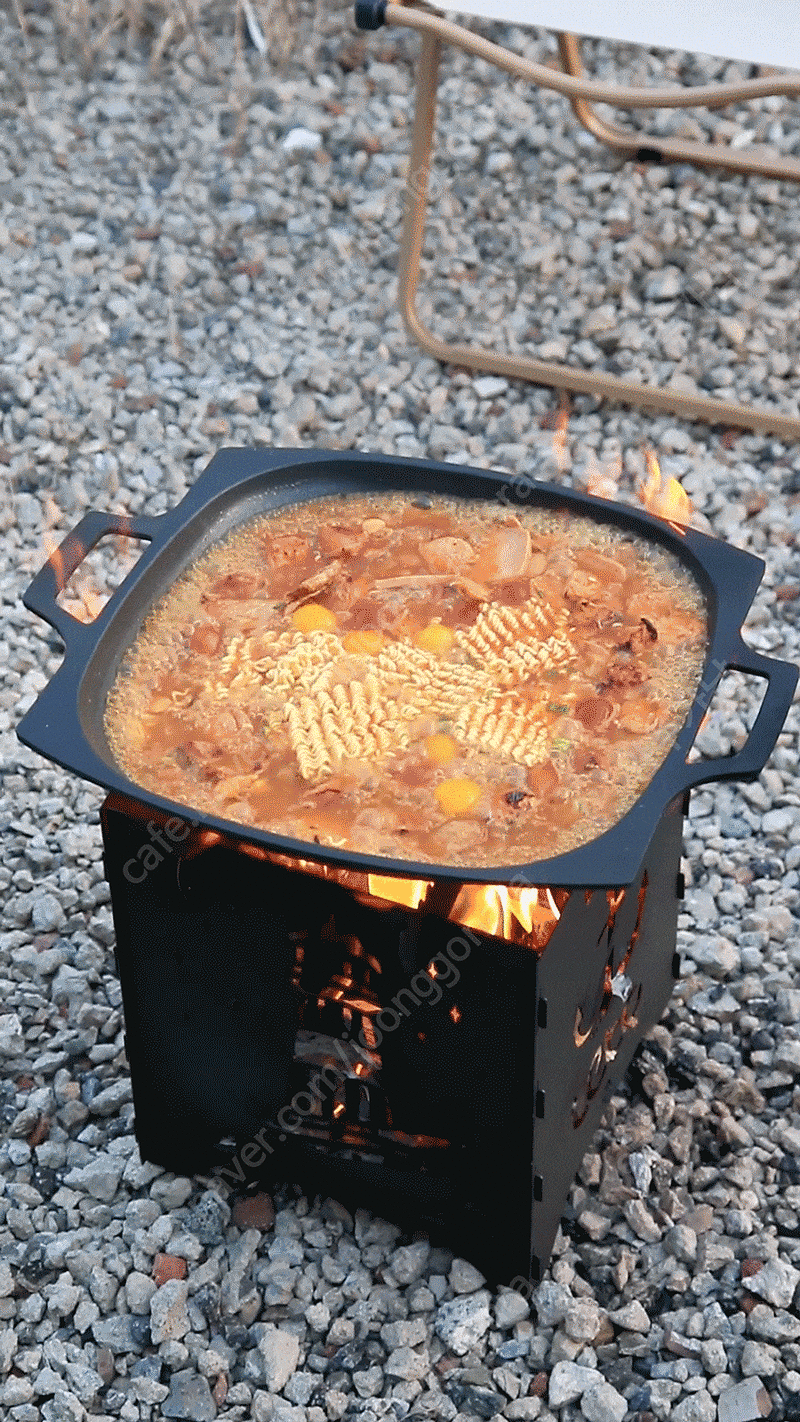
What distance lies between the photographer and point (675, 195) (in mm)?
4520

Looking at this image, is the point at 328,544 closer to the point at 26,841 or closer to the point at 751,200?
the point at 26,841

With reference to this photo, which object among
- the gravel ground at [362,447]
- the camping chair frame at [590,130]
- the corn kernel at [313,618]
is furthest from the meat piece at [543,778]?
the camping chair frame at [590,130]

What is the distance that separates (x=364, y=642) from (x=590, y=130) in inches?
104

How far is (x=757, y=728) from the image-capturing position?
2043 millimetres

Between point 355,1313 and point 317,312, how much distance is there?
2697mm

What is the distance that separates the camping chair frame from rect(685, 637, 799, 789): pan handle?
5.50 ft

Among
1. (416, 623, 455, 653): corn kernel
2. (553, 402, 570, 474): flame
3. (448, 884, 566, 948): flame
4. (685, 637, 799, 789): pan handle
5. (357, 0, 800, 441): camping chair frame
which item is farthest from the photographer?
(553, 402, 570, 474): flame

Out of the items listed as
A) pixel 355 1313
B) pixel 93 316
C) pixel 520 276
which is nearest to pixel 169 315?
pixel 93 316

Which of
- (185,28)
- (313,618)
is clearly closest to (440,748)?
(313,618)

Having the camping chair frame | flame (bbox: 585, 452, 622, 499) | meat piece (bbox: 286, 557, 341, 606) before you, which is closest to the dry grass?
the camping chair frame

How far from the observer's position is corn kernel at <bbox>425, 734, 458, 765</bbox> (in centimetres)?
210

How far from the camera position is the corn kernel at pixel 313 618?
231 centimetres

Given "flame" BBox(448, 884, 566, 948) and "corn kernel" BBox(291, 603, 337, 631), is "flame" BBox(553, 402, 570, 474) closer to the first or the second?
"corn kernel" BBox(291, 603, 337, 631)

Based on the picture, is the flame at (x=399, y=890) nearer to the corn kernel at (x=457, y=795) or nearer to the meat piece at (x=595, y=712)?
the corn kernel at (x=457, y=795)
